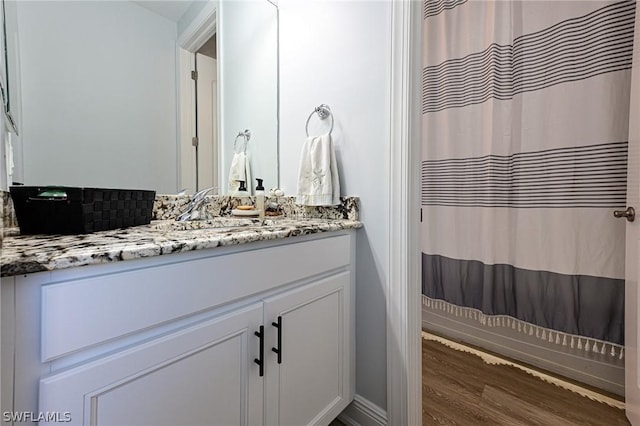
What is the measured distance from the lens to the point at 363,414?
1204 millimetres

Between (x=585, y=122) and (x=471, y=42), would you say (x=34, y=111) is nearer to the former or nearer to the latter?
(x=471, y=42)

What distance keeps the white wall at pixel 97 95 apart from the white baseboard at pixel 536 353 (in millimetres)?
2006

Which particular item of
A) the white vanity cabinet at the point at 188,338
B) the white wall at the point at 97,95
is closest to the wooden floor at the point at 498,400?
the white vanity cabinet at the point at 188,338

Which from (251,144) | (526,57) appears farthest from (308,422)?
(526,57)

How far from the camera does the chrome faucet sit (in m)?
1.21

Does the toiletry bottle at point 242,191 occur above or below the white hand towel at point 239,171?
below

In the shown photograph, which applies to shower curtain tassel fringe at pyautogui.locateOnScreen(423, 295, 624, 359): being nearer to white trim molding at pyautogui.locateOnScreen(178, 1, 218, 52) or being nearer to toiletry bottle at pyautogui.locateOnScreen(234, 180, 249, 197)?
toiletry bottle at pyautogui.locateOnScreen(234, 180, 249, 197)

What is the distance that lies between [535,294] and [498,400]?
0.60 metres

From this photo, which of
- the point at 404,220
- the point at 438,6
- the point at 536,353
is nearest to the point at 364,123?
the point at 404,220

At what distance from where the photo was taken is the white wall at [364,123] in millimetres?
1133

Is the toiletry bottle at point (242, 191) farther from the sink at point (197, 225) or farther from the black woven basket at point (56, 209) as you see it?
the black woven basket at point (56, 209)

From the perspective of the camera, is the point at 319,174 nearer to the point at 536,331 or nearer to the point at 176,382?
the point at 176,382

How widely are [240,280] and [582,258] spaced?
169 centimetres

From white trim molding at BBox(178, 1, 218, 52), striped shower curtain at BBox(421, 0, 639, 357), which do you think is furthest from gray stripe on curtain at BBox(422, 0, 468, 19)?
white trim molding at BBox(178, 1, 218, 52)
